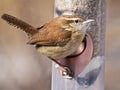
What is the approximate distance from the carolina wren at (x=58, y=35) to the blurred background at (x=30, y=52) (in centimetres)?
78

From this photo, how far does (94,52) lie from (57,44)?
0.25 meters

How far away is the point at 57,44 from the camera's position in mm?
1193

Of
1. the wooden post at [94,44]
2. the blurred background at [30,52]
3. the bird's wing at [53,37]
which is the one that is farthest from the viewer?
the blurred background at [30,52]

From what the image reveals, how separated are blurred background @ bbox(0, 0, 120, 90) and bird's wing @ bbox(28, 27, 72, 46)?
2.58 ft

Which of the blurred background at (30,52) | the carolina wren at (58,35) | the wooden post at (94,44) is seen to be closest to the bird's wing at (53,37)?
the carolina wren at (58,35)

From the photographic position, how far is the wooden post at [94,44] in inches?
53.8

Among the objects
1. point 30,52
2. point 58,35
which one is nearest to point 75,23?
point 58,35

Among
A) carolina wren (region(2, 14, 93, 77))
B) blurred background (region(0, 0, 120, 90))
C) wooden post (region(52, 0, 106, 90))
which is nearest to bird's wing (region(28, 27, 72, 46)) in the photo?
carolina wren (region(2, 14, 93, 77))

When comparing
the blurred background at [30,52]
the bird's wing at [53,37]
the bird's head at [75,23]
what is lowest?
the blurred background at [30,52]

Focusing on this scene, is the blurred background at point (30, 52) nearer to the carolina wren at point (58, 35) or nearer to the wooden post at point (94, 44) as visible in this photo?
the wooden post at point (94, 44)

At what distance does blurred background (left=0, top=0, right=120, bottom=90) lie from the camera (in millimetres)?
1988

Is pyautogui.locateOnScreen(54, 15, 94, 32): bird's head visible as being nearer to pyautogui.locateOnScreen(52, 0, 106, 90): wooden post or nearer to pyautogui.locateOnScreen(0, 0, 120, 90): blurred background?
pyautogui.locateOnScreen(52, 0, 106, 90): wooden post

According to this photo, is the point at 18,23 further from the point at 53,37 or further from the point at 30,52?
the point at 30,52

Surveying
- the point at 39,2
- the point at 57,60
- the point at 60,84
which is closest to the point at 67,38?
the point at 57,60
